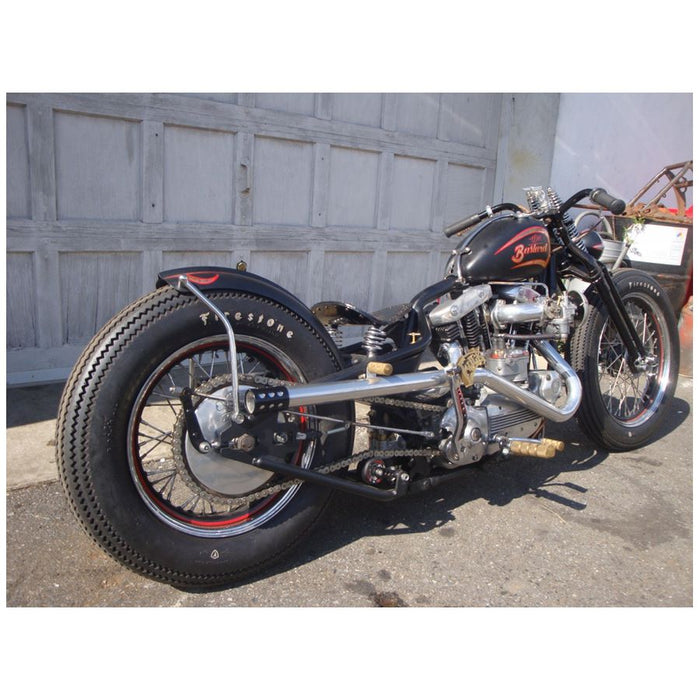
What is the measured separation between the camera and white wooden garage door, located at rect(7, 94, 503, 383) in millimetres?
4227

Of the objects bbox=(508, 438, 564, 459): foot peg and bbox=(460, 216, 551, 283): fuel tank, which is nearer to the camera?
bbox=(508, 438, 564, 459): foot peg

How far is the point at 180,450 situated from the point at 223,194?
117 inches

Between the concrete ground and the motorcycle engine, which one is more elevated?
the motorcycle engine

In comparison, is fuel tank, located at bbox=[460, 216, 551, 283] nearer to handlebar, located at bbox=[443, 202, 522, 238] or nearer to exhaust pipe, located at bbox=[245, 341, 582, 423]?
handlebar, located at bbox=[443, 202, 522, 238]

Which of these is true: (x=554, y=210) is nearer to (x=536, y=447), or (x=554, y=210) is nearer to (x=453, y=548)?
(x=536, y=447)

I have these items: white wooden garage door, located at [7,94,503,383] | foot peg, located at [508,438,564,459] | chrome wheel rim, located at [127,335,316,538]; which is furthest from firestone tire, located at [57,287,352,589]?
white wooden garage door, located at [7,94,503,383]

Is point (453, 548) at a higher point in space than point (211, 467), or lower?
lower

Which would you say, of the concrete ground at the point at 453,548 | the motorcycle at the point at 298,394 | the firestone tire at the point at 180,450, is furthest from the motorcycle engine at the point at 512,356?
the firestone tire at the point at 180,450

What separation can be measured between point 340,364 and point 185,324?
25.7 inches

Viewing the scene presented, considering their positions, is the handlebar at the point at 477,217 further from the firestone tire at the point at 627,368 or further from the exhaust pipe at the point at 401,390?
the firestone tire at the point at 627,368

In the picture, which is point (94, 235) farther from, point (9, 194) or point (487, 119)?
point (487, 119)

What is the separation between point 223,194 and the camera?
486 cm

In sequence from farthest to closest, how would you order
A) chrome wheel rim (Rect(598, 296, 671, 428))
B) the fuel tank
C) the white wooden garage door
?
1. the white wooden garage door
2. chrome wheel rim (Rect(598, 296, 671, 428))
3. the fuel tank

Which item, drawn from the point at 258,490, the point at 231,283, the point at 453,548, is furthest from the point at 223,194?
the point at 453,548
